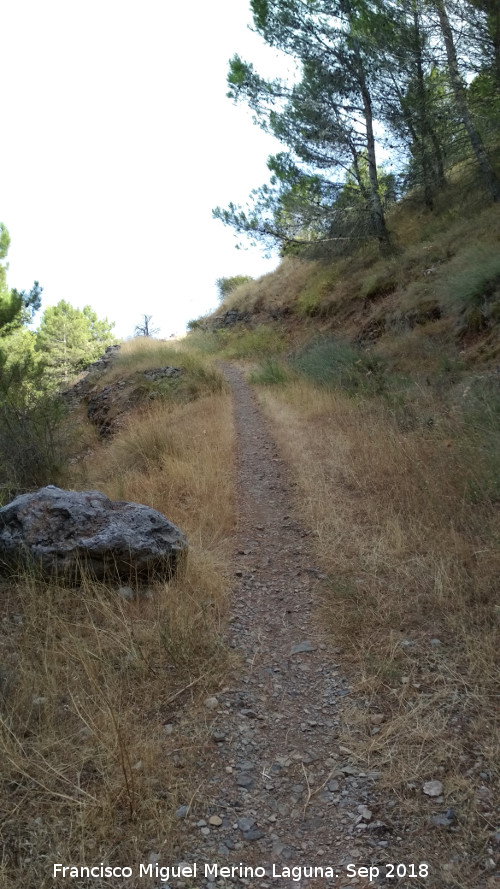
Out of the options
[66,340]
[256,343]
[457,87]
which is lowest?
[256,343]

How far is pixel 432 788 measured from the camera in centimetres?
230

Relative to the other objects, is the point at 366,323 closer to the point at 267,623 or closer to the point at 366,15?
the point at 366,15

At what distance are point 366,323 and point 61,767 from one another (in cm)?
1173

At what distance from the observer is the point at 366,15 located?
12391mm

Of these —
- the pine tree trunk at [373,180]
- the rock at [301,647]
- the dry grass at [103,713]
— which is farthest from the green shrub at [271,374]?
the rock at [301,647]

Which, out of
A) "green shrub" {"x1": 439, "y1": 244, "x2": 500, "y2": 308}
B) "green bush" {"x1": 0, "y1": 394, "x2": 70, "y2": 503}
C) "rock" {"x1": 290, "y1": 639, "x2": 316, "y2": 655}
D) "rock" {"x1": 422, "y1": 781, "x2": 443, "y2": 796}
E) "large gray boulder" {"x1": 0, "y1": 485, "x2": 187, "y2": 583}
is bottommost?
"rock" {"x1": 422, "y1": 781, "x2": 443, "y2": 796}

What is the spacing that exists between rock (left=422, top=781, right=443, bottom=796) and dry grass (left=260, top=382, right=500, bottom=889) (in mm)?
34

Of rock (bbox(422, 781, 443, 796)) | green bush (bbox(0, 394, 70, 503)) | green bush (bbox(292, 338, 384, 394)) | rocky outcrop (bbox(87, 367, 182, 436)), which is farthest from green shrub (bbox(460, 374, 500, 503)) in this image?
rocky outcrop (bbox(87, 367, 182, 436))

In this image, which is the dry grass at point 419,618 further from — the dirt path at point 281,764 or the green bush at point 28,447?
the green bush at point 28,447

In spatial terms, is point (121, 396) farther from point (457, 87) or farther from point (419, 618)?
Result: point (419, 618)

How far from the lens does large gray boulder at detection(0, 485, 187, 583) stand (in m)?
4.00

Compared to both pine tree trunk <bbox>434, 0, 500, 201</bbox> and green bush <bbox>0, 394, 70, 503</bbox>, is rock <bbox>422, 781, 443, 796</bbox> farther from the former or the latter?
pine tree trunk <bbox>434, 0, 500, 201</bbox>

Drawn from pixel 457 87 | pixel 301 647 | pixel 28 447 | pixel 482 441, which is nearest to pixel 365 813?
pixel 301 647

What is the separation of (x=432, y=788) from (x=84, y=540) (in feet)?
9.04
